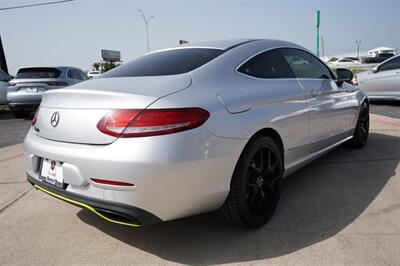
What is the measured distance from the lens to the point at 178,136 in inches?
74.2

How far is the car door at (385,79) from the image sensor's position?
8.06 m

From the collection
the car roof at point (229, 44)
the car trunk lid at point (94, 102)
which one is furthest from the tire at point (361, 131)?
the car trunk lid at point (94, 102)

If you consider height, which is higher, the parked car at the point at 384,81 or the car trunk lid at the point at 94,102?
the car trunk lid at the point at 94,102

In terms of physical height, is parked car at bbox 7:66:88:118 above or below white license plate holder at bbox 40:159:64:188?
below

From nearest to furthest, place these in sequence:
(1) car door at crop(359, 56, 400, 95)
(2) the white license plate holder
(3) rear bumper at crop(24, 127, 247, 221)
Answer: (3) rear bumper at crop(24, 127, 247, 221)
(2) the white license plate holder
(1) car door at crop(359, 56, 400, 95)

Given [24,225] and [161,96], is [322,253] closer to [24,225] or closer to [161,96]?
[161,96]

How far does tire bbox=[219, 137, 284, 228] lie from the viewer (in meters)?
2.25

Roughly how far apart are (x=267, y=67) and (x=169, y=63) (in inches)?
32.6

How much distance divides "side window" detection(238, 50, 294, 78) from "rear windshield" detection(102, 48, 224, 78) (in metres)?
0.25

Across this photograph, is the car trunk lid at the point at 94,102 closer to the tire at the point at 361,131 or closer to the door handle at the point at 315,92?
the door handle at the point at 315,92

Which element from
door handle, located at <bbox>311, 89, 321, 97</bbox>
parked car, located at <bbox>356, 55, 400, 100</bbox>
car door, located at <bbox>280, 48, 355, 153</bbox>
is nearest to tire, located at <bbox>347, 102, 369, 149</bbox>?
car door, located at <bbox>280, 48, 355, 153</bbox>

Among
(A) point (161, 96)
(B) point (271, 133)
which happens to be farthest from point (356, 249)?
(A) point (161, 96)

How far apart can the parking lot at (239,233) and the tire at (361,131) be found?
98 centimetres

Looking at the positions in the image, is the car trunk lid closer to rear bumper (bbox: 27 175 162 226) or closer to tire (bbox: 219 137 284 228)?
rear bumper (bbox: 27 175 162 226)
